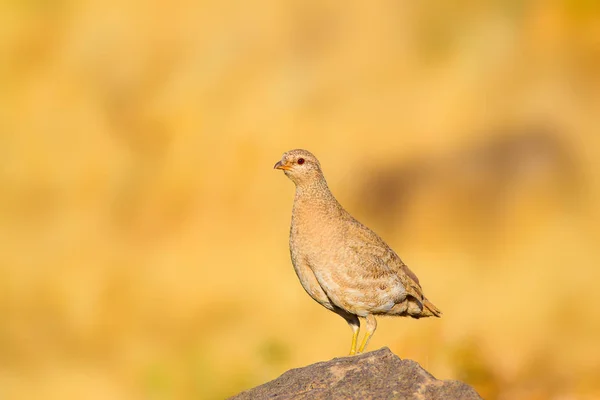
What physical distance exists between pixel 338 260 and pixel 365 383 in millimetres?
2254

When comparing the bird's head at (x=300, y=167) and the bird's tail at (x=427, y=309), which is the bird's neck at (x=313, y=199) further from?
the bird's tail at (x=427, y=309)

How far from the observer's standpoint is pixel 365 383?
9164mm

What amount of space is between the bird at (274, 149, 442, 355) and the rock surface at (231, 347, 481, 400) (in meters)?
1.55

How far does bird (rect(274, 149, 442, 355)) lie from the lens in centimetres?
1117

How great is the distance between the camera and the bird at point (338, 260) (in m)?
11.2

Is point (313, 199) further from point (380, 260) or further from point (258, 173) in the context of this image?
point (258, 173)

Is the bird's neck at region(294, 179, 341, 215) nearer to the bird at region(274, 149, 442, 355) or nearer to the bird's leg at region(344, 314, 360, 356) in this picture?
the bird at region(274, 149, 442, 355)

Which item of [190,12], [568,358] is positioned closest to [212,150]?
[190,12]

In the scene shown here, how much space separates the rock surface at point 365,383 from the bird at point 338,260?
155 cm

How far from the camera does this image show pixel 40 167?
897 inches

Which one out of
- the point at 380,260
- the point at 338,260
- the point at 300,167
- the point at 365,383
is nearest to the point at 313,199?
the point at 300,167

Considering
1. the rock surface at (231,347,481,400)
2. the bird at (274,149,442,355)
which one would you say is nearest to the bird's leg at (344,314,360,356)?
the bird at (274,149,442,355)

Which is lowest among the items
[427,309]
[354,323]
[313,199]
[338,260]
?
[354,323]

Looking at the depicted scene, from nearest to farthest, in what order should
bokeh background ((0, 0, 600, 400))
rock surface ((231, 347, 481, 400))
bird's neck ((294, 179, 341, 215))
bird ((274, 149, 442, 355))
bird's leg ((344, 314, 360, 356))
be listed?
rock surface ((231, 347, 481, 400))
bird ((274, 149, 442, 355))
bird's neck ((294, 179, 341, 215))
bird's leg ((344, 314, 360, 356))
bokeh background ((0, 0, 600, 400))
